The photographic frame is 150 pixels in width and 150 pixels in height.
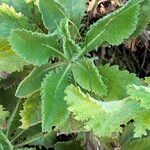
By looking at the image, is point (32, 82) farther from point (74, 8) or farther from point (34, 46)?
point (74, 8)

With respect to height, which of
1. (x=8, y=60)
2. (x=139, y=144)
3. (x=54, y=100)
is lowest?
(x=139, y=144)

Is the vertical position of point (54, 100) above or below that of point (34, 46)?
below

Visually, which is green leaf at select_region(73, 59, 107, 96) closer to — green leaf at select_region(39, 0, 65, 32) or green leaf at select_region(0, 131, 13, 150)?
green leaf at select_region(39, 0, 65, 32)

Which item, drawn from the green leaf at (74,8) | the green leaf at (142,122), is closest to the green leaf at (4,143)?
the green leaf at (74,8)

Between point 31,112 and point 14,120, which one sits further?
point 14,120

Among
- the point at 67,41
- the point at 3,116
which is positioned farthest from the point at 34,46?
the point at 3,116

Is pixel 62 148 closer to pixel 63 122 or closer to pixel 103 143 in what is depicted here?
pixel 103 143

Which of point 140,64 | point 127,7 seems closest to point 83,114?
point 127,7

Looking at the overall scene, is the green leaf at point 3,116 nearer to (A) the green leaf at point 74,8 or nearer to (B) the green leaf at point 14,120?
(B) the green leaf at point 14,120

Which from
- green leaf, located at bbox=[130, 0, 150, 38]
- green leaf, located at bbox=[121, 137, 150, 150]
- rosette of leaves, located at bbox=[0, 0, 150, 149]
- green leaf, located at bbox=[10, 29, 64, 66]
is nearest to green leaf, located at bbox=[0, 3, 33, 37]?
rosette of leaves, located at bbox=[0, 0, 150, 149]
